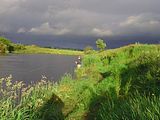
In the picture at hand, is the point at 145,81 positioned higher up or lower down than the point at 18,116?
higher up

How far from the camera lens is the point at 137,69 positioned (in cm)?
1748

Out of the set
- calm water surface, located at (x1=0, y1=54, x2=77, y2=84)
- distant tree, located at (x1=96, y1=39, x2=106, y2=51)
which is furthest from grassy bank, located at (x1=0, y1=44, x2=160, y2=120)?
distant tree, located at (x1=96, y1=39, x2=106, y2=51)

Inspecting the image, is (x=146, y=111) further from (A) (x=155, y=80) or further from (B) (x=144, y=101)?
(A) (x=155, y=80)

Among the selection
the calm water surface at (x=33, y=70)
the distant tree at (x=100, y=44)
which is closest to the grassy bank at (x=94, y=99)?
the calm water surface at (x=33, y=70)

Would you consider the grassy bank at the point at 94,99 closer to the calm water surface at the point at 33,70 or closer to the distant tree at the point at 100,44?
the calm water surface at the point at 33,70

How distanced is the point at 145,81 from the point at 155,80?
545 millimetres

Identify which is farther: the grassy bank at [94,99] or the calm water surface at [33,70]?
the calm water surface at [33,70]

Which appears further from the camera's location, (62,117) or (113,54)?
(113,54)

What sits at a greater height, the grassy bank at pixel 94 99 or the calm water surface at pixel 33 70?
the grassy bank at pixel 94 99

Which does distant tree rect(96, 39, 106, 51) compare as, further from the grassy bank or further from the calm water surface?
the grassy bank

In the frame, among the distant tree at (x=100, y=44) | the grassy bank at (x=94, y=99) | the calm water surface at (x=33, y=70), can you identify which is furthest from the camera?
the distant tree at (x=100, y=44)

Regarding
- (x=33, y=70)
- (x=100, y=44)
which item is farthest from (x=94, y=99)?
(x=100, y=44)

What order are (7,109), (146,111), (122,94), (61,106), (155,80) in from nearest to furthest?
(146,111), (7,109), (155,80), (122,94), (61,106)

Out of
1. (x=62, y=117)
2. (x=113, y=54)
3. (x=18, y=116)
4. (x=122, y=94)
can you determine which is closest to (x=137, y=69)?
(x=122, y=94)
